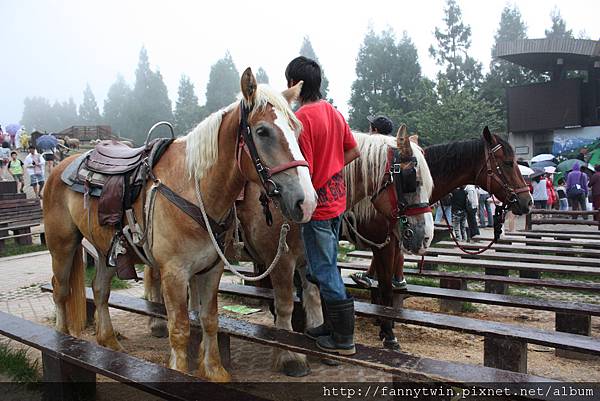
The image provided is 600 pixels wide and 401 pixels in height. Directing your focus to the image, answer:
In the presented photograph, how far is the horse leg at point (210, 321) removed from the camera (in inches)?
123

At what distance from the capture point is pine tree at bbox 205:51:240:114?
185 ft

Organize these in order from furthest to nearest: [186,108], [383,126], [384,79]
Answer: [186,108] → [384,79] → [383,126]

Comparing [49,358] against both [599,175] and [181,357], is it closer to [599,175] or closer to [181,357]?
[181,357]

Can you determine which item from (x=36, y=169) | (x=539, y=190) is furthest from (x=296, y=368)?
(x=36, y=169)

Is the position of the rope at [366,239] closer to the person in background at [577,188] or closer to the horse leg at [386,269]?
the horse leg at [386,269]

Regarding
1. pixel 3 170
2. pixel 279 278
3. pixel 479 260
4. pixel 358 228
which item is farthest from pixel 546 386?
pixel 3 170

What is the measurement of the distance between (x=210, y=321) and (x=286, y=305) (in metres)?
0.66

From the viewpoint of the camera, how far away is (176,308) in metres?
2.84

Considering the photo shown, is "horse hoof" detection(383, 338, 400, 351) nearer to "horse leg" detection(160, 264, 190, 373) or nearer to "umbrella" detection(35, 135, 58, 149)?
"horse leg" detection(160, 264, 190, 373)

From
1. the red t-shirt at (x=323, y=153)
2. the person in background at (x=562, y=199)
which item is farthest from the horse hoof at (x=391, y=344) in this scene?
the person in background at (x=562, y=199)

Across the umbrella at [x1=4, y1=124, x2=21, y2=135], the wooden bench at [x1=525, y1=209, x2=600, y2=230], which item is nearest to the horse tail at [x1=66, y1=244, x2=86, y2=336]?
the wooden bench at [x1=525, y1=209, x2=600, y2=230]

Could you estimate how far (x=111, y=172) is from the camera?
10.7 feet

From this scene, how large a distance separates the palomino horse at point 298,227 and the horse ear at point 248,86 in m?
1.21

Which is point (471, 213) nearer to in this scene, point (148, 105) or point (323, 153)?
point (323, 153)
